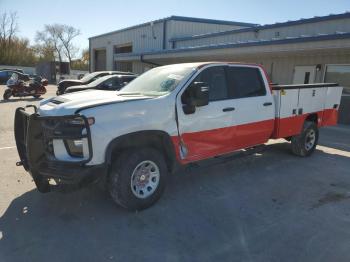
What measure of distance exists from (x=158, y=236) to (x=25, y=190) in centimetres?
248

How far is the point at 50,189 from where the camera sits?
14.1ft

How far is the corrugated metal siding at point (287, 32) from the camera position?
13.5 m

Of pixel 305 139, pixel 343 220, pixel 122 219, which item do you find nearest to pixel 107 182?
pixel 122 219

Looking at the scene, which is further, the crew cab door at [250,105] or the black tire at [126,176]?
the crew cab door at [250,105]

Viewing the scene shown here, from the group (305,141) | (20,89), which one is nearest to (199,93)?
(305,141)

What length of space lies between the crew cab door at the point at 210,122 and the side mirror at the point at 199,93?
0.45ft

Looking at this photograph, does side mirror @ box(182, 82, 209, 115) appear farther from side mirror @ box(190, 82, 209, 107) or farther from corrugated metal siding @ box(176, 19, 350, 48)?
corrugated metal siding @ box(176, 19, 350, 48)

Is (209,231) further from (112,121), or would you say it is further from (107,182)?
(112,121)

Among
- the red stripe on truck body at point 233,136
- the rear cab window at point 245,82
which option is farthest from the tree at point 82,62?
the rear cab window at point 245,82

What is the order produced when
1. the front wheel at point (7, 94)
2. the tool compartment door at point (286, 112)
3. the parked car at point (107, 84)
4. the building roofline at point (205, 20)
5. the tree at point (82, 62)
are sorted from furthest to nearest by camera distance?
the tree at point (82, 62) < the building roofline at point (205, 20) < the front wheel at point (7, 94) < the parked car at point (107, 84) < the tool compartment door at point (286, 112)

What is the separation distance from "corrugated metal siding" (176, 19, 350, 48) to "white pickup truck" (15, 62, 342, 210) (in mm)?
9081

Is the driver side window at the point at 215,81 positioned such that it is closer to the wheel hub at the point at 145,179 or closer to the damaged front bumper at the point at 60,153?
the wheel hub at the point at 145,179

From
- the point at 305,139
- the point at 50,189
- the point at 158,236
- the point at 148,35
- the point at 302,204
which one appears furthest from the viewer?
the point at 148,35

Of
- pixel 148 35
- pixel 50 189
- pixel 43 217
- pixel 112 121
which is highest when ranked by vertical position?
pixel 148 35
